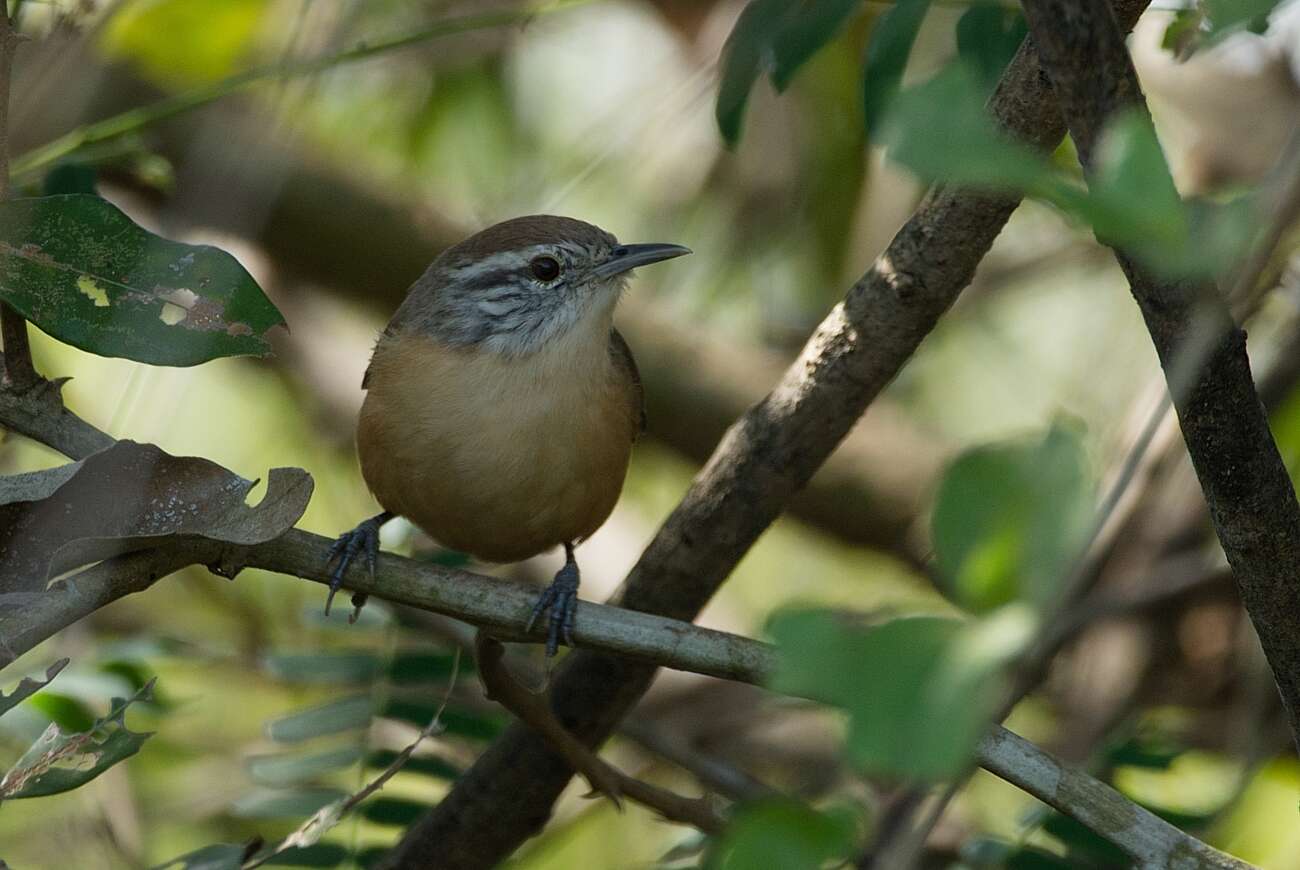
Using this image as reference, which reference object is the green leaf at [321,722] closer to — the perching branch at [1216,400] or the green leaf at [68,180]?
the green leaf at [68,180]

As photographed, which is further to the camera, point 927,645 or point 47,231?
point 47,231

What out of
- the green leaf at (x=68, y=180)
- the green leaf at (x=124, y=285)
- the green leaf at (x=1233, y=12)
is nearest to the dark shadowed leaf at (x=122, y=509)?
the green leaf at (x=124, y=285)

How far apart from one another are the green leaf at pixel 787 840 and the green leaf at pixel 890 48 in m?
2.22

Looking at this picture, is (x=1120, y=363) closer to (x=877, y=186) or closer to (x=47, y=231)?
(x=877, y=186)

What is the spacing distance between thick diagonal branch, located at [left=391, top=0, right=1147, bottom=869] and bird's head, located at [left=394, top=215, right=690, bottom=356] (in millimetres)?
919

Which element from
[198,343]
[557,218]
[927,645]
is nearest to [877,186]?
[557,218]

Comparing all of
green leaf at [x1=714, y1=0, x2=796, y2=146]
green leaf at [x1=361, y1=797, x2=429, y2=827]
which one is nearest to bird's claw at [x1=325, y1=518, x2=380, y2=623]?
green leaf at [x1=361, y1=797, x2=429, y2=827]

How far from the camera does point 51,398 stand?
2859 millimetres

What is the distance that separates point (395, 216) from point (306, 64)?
326 centimetres

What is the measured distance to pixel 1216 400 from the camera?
2225mm

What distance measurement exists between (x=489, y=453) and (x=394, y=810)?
3.49 feet

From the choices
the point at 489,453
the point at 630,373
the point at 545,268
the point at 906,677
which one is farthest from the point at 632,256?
the point at 906,677

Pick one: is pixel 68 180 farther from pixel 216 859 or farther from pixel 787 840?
pixel 787 840

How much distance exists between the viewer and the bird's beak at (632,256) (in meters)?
4.64
